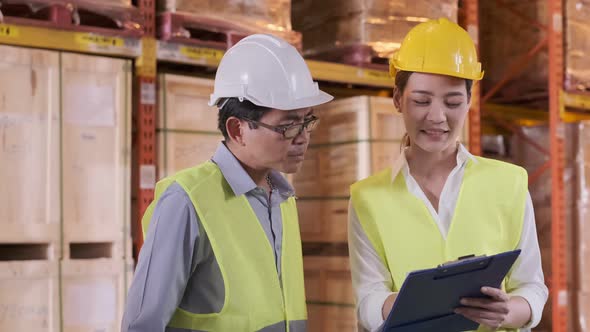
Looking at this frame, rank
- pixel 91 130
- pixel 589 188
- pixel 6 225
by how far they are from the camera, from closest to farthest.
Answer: pixel 6 225, pixel 91 130, pixel 589 188

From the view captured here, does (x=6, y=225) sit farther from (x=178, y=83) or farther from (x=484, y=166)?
(x=484, y=166)

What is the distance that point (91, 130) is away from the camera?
14.7 feet

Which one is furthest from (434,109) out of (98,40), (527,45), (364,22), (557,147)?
(527,45)

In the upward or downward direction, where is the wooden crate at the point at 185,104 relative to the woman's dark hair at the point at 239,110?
upward

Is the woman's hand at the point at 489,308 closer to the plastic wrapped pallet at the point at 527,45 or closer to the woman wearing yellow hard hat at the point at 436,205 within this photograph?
the woman wearing yellow hard hat at the point at 436,205

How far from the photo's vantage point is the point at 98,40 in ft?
15.0

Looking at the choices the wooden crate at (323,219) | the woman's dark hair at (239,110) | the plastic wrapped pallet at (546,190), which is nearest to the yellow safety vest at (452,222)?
the woman's dark hair at (239,110)

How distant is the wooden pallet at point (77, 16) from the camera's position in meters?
4.39

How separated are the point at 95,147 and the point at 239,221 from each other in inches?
86.5

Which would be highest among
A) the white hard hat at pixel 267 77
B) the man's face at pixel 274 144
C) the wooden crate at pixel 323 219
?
the white hard hat at pixel 267 77

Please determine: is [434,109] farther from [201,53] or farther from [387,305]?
[201,53]

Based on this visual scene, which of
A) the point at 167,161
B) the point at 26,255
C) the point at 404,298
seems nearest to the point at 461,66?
the point at 404,298

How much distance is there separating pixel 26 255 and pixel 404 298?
261cm

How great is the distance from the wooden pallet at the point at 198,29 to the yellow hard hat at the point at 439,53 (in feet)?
6.33
